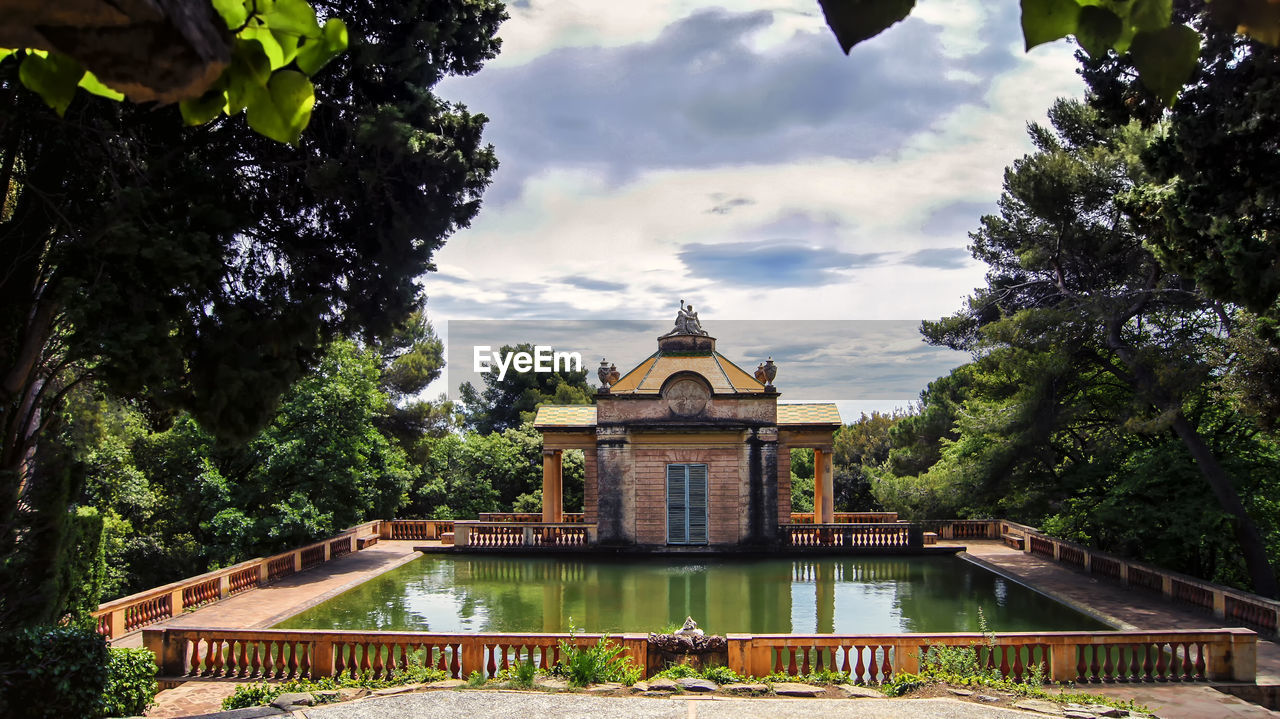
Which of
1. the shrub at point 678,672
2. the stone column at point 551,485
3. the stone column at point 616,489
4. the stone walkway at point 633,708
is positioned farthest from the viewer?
the stone column at point 551,485

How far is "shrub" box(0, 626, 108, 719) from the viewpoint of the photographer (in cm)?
855

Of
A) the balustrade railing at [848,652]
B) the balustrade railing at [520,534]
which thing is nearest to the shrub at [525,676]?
the balustrade railing at [848,652]

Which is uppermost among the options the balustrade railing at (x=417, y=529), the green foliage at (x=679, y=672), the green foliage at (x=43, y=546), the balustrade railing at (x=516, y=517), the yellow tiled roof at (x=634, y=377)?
the yellow tiled roof at (x=634, y=377)

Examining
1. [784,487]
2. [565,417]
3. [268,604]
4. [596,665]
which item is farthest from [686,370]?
[596,665]

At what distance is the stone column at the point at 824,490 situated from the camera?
26.2 meters

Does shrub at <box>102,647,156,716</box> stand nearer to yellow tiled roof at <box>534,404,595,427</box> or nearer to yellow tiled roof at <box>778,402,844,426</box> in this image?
yellow tiled roof at <box>534,404,595,427</box>

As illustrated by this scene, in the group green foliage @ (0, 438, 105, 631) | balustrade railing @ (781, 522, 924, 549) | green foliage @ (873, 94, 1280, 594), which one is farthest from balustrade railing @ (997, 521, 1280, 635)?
green foliage @ (0, 438, 105, 631)

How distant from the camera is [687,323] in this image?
1073 inches

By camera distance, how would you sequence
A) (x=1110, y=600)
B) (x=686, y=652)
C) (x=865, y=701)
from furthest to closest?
(x=1110, y=600) → (x=686, y=652) → (x=865, y=701)

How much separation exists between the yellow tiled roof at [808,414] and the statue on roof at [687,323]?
139 inches

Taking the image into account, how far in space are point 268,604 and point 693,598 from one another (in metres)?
8.24

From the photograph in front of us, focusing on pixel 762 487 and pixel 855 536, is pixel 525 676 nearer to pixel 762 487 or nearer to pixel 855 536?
pixel 762 487

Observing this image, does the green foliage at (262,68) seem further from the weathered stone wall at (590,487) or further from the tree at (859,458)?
the tree at (859,458)

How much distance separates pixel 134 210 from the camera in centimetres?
870
